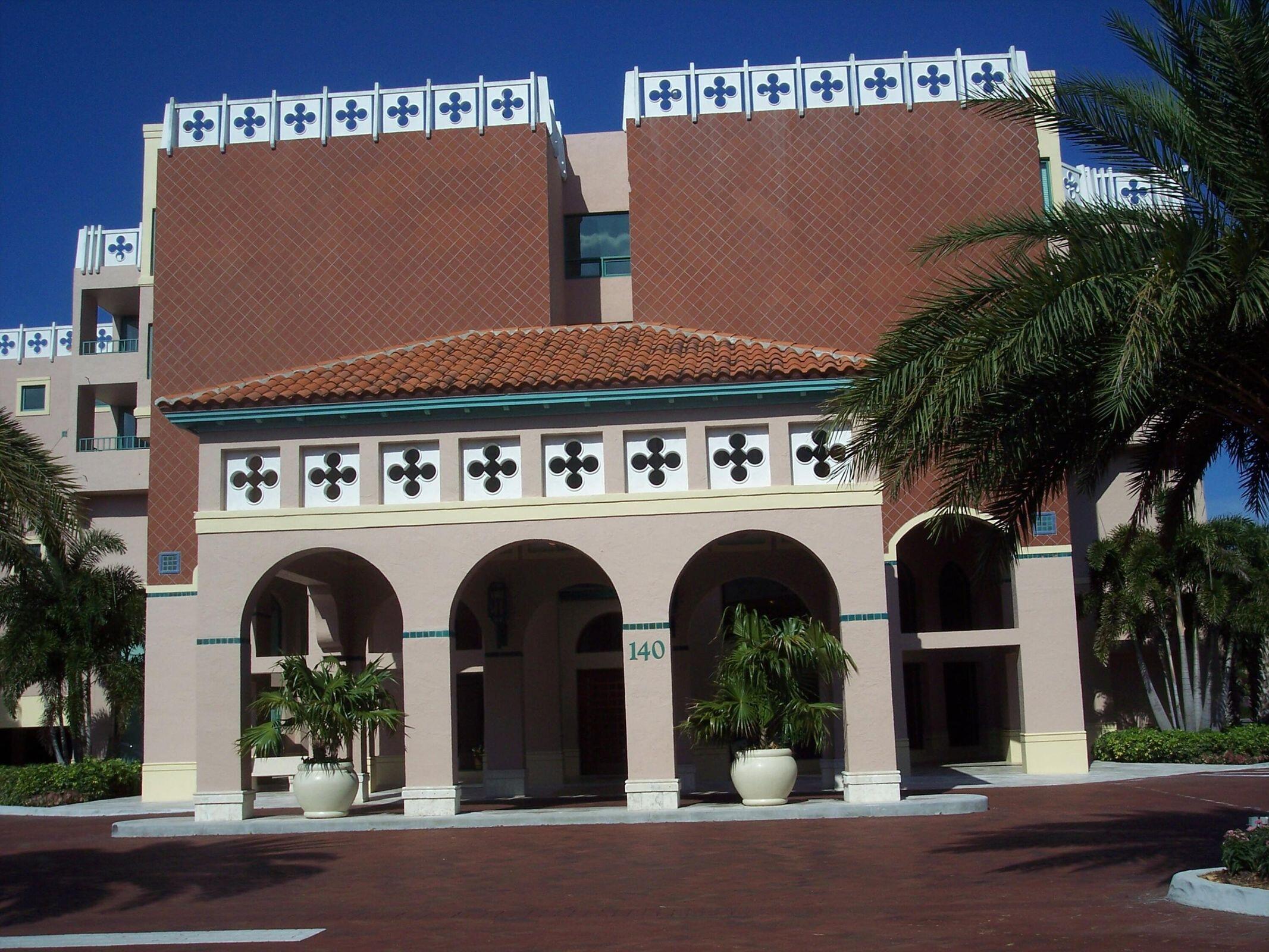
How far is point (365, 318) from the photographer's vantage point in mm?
26438

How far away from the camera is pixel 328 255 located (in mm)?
26719

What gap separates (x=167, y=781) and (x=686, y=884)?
52.4 ft

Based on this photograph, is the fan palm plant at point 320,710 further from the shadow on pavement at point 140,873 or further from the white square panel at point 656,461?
the white square panel at point 656,461

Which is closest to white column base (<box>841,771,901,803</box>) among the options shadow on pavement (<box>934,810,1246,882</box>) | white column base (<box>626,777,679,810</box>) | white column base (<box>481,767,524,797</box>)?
shadow on pavement (<box>934,810,1246,882</box>)

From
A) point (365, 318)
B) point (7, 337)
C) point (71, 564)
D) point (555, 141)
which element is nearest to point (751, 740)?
point (365, 318)

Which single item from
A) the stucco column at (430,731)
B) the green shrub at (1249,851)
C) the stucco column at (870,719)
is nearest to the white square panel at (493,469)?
the stucco column at (430,731)

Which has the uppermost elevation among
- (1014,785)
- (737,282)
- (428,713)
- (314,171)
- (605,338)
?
(314,171)

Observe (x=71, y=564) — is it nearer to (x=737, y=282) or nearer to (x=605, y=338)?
(x=605, y=338)

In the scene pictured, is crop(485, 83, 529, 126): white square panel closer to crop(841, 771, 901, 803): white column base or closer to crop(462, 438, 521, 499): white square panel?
crop(462, 438, 521, 499): white square panel

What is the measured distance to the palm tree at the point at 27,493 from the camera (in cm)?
1326

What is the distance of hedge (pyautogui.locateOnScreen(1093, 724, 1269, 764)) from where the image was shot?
2648cm

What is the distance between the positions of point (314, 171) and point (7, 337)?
67.0ft

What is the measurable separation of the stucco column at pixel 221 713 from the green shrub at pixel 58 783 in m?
9.11

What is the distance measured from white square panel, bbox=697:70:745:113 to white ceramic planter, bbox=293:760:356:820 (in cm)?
1518
